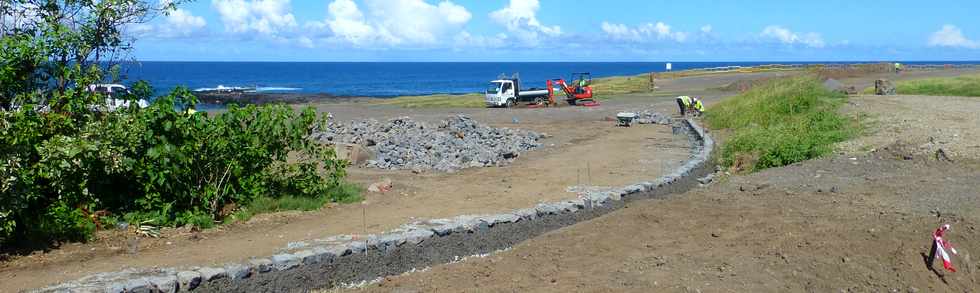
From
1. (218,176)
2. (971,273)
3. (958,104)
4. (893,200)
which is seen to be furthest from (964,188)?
(958,104)

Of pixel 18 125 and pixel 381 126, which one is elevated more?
pixel 18 125

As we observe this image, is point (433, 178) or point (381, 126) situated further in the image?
point (381, 126)

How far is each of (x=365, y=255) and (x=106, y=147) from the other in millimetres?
3061

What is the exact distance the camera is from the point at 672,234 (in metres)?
9.44

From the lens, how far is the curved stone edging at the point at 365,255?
743cm

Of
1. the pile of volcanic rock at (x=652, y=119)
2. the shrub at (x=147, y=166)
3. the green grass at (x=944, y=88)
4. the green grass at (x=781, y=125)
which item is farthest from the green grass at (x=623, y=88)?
the shrub at (x=147, y=166)

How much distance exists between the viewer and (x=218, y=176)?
416 inches

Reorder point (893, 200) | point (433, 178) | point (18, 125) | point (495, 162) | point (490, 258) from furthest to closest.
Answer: point (495, 162)
point (433, 178)
point (893, 200)
point (490, 258)
point (18, 125)

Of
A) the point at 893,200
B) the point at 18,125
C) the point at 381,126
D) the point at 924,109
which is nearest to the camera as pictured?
the point at 18,125

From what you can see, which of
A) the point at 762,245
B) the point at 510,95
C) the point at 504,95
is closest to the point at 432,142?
the point at 762,245

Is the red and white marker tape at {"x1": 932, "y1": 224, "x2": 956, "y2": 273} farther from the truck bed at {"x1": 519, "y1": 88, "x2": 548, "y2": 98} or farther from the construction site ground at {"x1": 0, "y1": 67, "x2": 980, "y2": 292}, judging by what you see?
the truck bed at {"x1": 519, "y1": 88, "x2": 548, "y2": 98}

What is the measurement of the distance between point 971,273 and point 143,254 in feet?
26.6

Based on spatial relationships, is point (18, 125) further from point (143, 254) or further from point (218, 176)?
point (218, 176)

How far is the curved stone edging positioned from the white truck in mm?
27857
